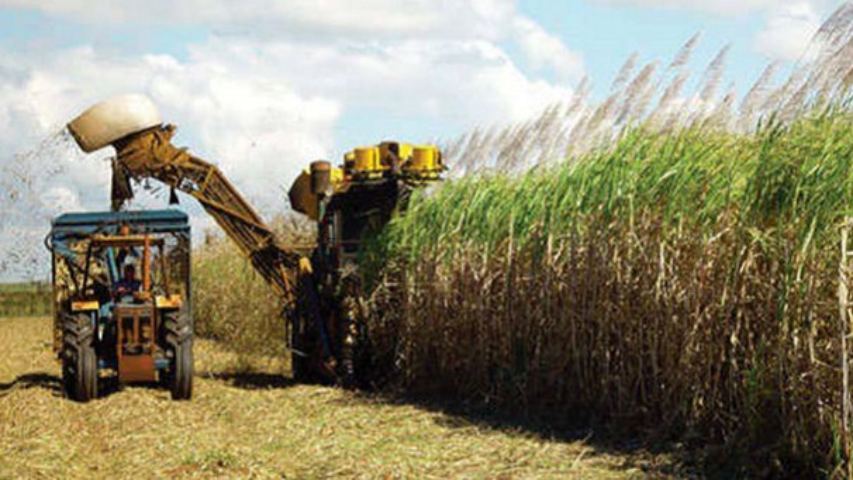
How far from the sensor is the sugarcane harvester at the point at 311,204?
14.1m

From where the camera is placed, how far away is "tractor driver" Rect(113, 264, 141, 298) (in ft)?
47.7

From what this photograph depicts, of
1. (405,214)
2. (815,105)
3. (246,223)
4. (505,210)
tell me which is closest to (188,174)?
(246,223)

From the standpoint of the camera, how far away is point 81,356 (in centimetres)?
1355

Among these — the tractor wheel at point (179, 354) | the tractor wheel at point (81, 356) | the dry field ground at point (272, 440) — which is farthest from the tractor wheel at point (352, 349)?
the tractor wheel at point (81, 356)

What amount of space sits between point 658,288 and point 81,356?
678 cm

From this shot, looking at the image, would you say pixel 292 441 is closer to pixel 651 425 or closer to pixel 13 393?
pixel 651 425

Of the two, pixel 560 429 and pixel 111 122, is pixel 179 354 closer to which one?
Result: pixel 111 122

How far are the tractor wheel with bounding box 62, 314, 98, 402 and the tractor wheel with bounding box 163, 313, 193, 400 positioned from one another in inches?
30.9

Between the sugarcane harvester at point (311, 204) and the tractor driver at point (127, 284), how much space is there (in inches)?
31.6

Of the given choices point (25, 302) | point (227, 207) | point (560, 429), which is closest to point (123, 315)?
point (227, 207)

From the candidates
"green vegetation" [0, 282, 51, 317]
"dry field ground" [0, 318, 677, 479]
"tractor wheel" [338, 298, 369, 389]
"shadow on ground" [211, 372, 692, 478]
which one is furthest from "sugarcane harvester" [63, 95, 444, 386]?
"green vegetation" [0, 282, 51, 317]

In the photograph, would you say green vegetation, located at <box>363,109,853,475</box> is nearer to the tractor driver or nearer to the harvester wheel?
the harvester wheel

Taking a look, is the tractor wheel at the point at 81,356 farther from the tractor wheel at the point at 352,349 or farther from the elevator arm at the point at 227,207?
the tractor wheel at the point at 352,349

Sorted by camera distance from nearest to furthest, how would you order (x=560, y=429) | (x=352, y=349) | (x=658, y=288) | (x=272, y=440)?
(x=658, y=288) < (x=560, y=429) < (x=272, y=440) < (x=352, y=349)
